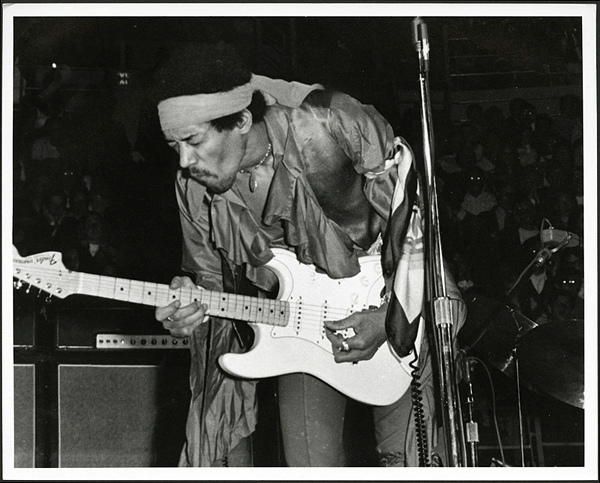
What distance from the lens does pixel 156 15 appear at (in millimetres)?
2197

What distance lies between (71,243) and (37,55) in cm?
55

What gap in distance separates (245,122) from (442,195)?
1.94ft

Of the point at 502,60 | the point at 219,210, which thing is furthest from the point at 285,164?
the point at 502,60

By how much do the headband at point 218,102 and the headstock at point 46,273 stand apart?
0.47 m

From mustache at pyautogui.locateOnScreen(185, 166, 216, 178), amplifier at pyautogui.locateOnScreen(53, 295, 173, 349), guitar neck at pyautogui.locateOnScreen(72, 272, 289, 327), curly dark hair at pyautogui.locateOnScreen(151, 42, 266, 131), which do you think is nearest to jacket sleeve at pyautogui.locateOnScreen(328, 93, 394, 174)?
curly dark hair at pyautogui.locateOnScreen(151, 42, 266, 131)

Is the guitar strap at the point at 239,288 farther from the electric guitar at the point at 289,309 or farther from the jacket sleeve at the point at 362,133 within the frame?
the jacket sleeve at the point at 362,133

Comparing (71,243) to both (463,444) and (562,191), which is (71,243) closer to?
(463,444)

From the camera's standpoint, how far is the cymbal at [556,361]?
2143mm

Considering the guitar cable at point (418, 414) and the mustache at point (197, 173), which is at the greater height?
the mustache at point (197, 173)

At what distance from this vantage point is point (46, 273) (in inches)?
83.7

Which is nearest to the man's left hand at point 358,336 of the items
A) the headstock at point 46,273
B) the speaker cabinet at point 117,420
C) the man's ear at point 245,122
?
the speaker cabinet at point 117,420

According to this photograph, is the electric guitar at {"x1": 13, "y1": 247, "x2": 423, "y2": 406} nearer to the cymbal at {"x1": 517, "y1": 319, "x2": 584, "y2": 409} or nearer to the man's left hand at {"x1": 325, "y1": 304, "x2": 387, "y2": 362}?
the man's left hand at {"x1": 325, "y1": 304, "x2": 387, "y2": 362}

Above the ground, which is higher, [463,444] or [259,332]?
[259,332]

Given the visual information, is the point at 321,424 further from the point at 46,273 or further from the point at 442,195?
the point at 46,273
